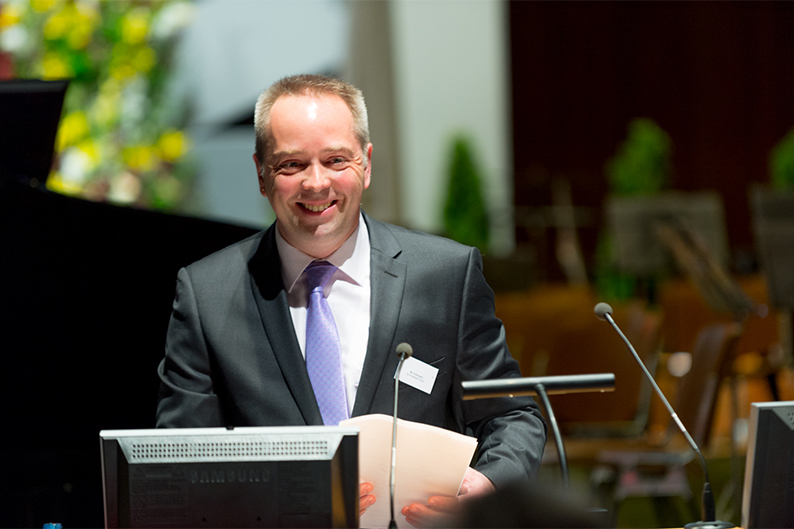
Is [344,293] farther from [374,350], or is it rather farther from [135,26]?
[135,26]

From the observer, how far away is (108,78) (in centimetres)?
617

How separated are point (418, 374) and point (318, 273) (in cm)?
31

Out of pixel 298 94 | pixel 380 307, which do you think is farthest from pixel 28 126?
pixel 380 307

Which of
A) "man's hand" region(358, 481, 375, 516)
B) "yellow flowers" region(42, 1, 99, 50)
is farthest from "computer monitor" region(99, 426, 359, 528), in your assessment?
"yellow flowers" region(42, 1, 99, 50)

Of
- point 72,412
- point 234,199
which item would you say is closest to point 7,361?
point 72,412

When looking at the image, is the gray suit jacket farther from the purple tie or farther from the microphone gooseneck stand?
the microphone gooseneck stand

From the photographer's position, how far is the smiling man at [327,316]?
5.77 ft

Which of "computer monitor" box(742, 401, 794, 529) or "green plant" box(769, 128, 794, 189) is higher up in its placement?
"green plant" box(769, 128, 794, 189)

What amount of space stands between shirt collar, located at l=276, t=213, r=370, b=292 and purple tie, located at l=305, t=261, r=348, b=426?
0.27 feet

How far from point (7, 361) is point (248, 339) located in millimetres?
1062

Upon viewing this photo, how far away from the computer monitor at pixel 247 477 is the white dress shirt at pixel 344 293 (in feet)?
1.66

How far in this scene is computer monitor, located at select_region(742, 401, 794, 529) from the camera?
1408 millimetres

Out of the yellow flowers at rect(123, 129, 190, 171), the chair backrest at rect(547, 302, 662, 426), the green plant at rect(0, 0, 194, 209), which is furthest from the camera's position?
the yellow flowers at rect(123, 129, 190, 171)

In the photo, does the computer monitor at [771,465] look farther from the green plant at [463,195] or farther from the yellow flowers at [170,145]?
the green plant at [463,195]
